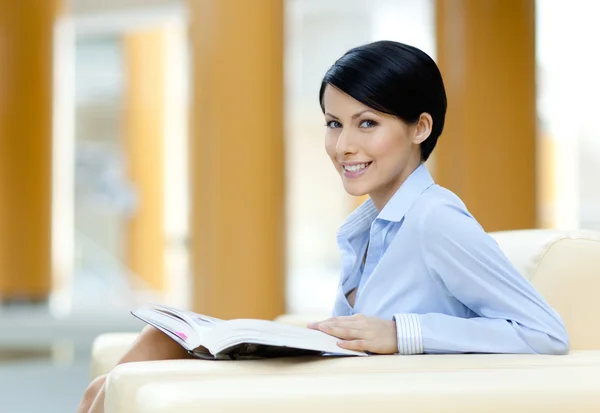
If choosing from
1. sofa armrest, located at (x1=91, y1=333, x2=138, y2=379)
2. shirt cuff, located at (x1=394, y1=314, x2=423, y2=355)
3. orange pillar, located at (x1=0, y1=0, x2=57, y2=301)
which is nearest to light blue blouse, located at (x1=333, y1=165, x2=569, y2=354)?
shirt cuff, located at (x1=394, y1=314, x2=423, y2=355)

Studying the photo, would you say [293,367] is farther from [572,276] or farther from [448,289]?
[572,276]

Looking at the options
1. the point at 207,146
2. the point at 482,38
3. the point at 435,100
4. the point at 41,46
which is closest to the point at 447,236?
the point at 435,100

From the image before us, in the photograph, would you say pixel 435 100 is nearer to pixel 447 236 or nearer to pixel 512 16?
pixel 447 236

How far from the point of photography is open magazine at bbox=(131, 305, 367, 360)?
54.1 inches

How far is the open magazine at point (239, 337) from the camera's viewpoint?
1.38 m

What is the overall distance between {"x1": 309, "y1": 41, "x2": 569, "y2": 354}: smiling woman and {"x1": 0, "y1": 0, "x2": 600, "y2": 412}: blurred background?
256 cm

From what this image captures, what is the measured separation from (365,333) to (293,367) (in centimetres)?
19

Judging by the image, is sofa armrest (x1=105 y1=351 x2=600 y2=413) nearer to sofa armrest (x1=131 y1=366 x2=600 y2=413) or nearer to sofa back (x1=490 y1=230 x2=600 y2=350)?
sofa armrest (x1=131 y1=366 x2=600 y2=413)

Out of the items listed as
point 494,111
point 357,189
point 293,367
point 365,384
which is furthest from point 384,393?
point 494,111

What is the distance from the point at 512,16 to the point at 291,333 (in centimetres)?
502

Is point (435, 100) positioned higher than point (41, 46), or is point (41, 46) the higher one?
point (41, 46)

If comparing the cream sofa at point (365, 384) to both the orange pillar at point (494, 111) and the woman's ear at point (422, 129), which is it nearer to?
the woman's ear at point (422, 129)

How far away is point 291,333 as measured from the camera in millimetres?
1449

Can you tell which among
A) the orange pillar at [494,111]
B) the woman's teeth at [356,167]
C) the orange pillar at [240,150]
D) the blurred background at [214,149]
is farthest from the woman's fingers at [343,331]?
the orange pillar at [494,111]
